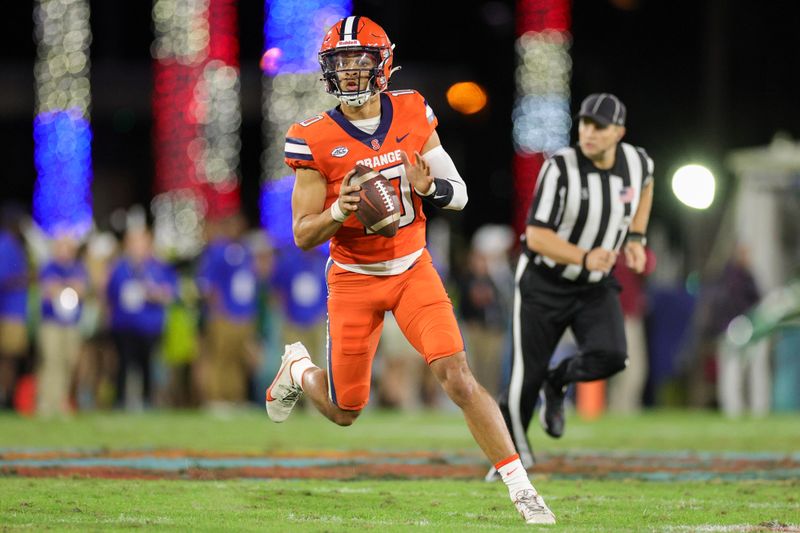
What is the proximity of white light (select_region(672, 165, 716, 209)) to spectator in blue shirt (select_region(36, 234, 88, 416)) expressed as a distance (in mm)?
5710

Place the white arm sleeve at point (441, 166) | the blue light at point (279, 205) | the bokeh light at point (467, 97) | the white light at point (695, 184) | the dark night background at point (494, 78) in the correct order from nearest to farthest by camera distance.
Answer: the white arm sleeve at point (441, 166) → the white light at point (695, 184) → the bokeh light at point (467, 97) → the dark night background at point (494, 78) → the blue light at point (279, 205)

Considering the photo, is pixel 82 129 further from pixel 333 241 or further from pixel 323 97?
pixel 333 241

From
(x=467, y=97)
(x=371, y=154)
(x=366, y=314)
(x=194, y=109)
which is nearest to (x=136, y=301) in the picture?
(x=366, y=314)

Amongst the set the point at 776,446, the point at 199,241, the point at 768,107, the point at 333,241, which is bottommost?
the point at 776,446

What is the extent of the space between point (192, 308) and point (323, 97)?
5.71 m

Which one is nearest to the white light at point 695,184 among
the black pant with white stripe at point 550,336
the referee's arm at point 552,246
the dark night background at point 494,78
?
the dark night background at point 494,78

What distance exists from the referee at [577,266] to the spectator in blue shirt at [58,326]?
21.2 ft

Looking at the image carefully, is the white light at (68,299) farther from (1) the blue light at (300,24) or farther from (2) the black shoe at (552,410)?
(1) the blue light at (300,24)

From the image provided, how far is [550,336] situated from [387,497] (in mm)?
1405

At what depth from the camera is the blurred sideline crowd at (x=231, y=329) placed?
40.7 feet

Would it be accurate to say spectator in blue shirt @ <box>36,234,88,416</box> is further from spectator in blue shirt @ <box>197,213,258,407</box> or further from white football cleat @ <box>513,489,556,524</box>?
white football cleat @ <box>513,489,556,524</box>

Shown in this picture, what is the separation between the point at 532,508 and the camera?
4895 mm

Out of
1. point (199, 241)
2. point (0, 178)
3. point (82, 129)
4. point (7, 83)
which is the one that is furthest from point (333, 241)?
point (0, 178)

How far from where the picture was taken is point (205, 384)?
13781 millimetres
